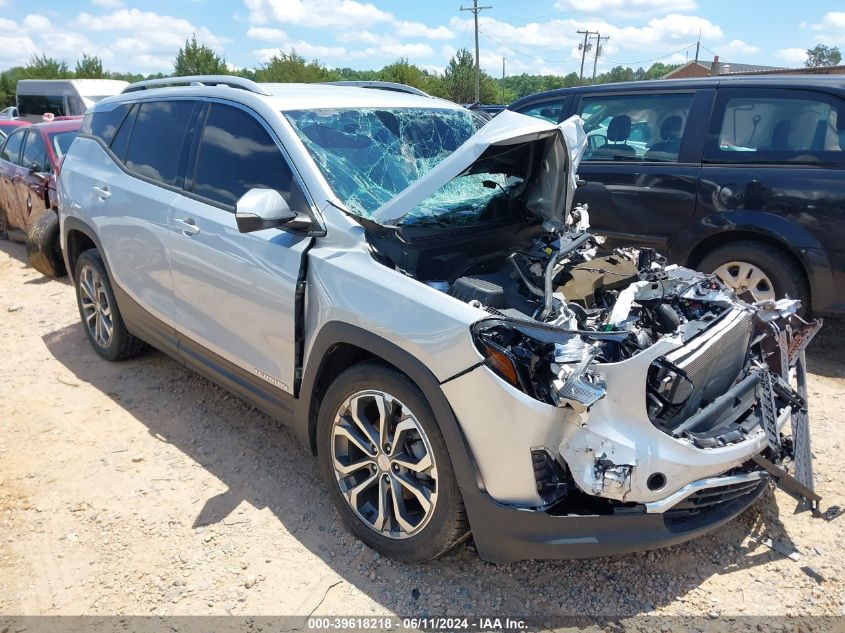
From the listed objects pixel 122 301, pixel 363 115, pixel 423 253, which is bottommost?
pixel 122 301

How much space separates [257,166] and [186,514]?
1806mm

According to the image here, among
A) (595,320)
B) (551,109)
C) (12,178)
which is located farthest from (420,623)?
(12,178)

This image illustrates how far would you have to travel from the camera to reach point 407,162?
343 cm

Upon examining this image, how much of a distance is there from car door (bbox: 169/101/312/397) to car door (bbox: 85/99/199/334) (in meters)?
0.17

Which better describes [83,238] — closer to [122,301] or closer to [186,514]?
[122,301]

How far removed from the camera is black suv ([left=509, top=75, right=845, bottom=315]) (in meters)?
4.53

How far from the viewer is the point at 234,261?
3.20m

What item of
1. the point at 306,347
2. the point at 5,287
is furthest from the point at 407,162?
the point at 5,287

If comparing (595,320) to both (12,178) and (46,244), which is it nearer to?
(46,244)

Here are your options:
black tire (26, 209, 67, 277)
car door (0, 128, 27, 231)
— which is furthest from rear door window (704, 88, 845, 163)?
car door (0, 128, 27, 231)

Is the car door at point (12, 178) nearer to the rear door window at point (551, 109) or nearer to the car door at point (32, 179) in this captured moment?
the car door at point (32, 179)

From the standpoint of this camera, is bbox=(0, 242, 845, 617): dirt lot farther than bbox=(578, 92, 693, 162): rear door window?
No

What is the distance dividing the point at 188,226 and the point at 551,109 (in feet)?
13.5

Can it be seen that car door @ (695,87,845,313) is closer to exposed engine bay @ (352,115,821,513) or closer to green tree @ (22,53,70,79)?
exposed engine bay @ (352,115,821,513)
